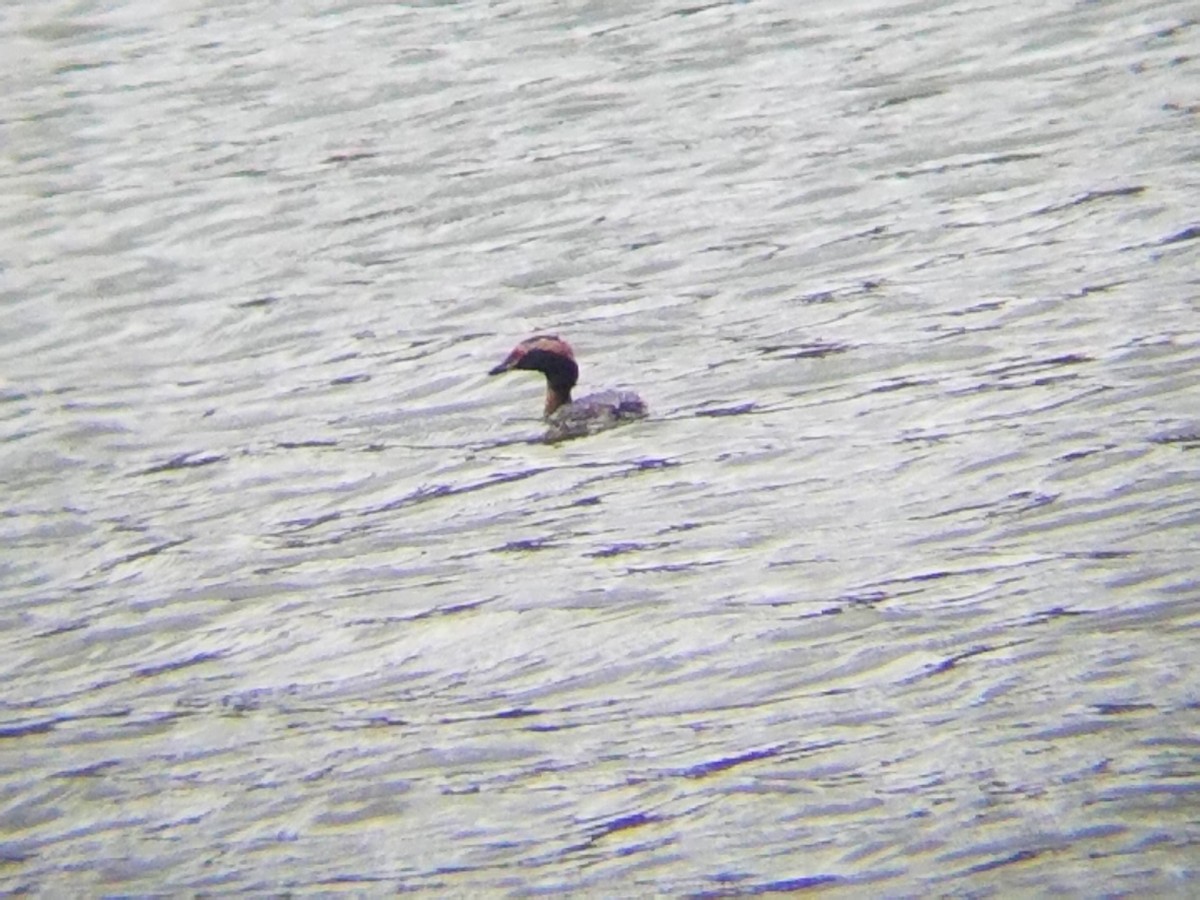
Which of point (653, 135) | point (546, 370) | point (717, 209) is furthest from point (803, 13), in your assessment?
point (546, 370)

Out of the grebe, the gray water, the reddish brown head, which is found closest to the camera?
the gray water

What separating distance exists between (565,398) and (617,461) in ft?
1.88

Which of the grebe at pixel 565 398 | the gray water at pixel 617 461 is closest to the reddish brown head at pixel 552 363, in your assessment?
the grebe at pixel 565 398

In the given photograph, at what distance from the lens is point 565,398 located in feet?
32.5

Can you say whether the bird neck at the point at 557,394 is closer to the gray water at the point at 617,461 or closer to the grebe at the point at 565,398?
the grebe at the point at 565,398

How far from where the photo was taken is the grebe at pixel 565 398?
9.67m

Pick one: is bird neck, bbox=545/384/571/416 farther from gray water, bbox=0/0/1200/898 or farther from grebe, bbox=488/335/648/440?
gray water, bbox=0/0/1200/898

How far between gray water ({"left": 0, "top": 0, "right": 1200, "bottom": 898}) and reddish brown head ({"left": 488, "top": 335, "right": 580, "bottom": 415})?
222mm

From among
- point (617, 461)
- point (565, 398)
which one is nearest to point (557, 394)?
point (565, 398)

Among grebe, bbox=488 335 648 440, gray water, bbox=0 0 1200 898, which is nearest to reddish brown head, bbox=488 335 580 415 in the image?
grebe, bbox=488 335 648 440

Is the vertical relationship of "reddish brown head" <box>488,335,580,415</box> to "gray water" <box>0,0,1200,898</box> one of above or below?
above

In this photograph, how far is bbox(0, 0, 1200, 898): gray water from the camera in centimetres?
673

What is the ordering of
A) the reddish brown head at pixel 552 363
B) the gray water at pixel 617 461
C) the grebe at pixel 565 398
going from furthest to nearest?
the reddish brown head at pixel 552 363, the grebe at pixel 565 398, the gray water at pixel 617 461

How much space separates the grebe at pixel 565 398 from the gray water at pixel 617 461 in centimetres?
9
